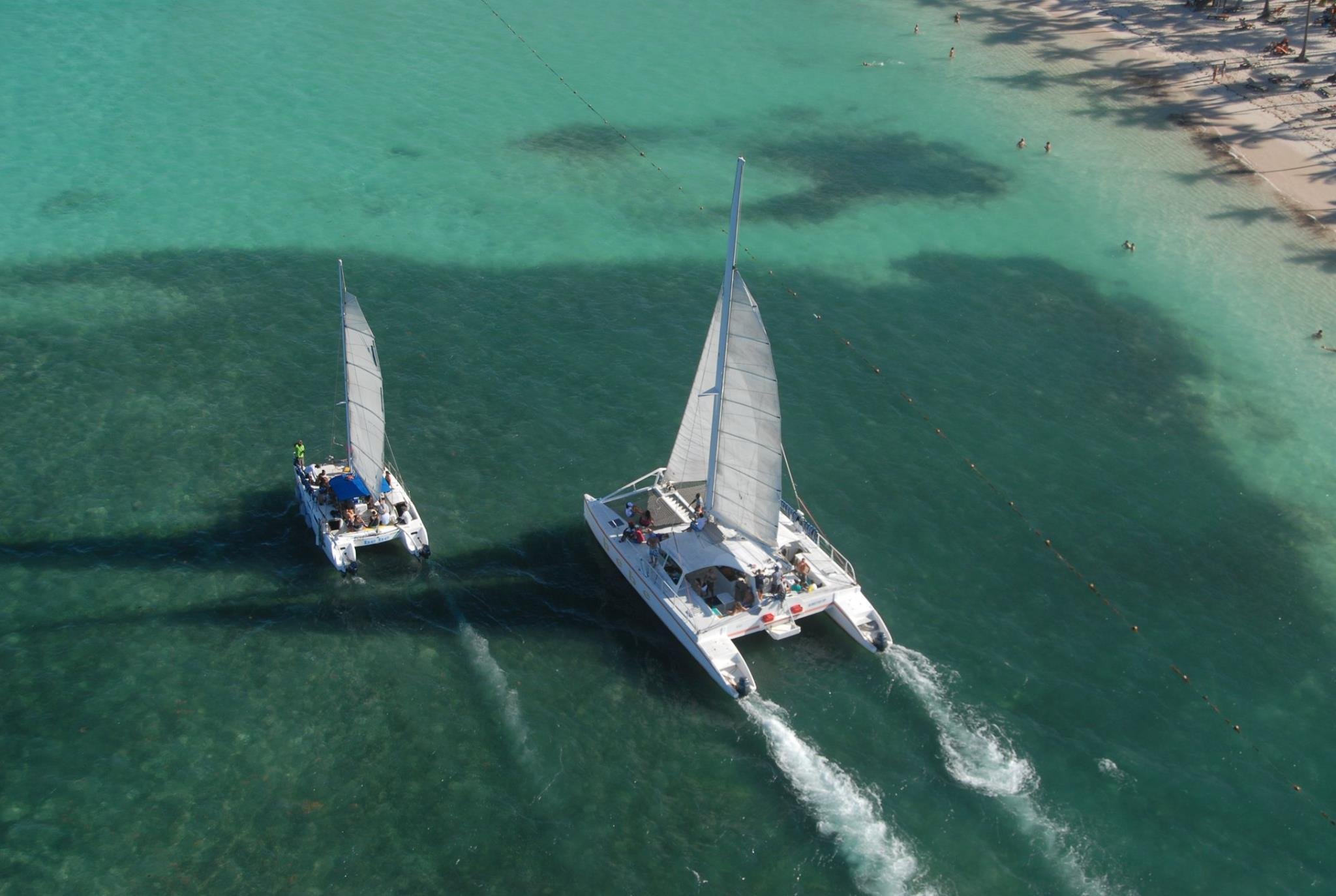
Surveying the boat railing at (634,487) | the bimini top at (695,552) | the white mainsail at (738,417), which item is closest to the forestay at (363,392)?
the boat railing at (634,487)

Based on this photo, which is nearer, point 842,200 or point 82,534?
point 82,534

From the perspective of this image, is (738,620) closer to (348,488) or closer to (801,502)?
(801,502)

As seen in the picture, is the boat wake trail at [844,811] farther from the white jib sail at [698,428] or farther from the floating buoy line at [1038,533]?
the floating buoy line at [1038,533]

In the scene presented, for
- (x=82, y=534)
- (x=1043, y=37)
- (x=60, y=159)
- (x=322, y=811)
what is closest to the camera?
(x=322, y=811)

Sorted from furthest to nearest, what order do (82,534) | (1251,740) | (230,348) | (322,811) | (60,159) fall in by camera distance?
1. (60,159)
2. (230,348)
3. (82,534)
4. (1251,740)
5. (322,811)

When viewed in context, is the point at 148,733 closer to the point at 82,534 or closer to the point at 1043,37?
the point at 82,534

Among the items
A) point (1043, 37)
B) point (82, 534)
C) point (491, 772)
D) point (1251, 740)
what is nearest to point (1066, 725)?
point (1251, 740)

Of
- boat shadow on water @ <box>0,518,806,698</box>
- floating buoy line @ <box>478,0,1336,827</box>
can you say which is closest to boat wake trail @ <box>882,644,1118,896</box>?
boat shadow on water @ <box>0,518,806,698</box>

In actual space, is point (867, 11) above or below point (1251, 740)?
above
